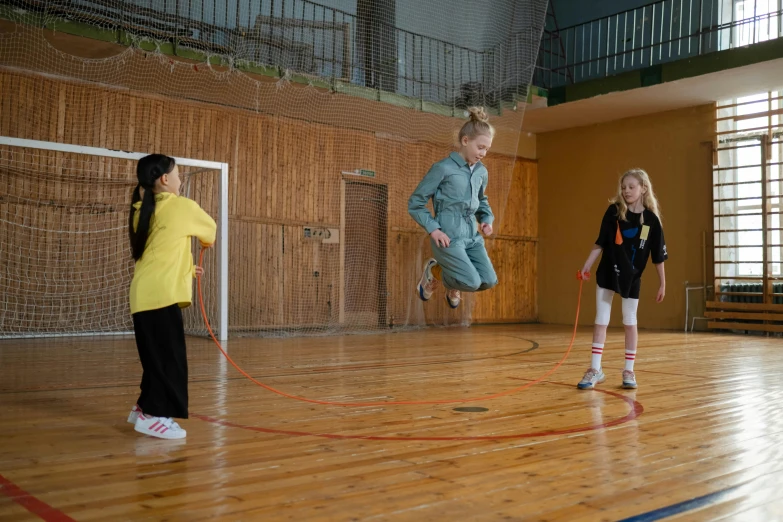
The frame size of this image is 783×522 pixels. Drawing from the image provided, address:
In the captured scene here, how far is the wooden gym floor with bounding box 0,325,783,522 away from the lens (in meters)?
2.03

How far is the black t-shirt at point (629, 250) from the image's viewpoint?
441 centimetres

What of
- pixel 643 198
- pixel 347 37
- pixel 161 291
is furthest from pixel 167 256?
pixel 347 37

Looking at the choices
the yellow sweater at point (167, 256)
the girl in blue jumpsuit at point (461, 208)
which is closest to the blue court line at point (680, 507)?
the yellow sweater at point (167, 256)

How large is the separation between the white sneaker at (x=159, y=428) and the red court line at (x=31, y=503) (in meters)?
0.72

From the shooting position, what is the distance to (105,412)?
357 centimetres

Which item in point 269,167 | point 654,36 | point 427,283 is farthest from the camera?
point 654,36

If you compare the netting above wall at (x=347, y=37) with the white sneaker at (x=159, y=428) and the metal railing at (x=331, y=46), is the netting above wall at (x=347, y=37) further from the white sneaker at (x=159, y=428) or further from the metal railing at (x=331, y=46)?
the white sneaker at (x=159, y=428)

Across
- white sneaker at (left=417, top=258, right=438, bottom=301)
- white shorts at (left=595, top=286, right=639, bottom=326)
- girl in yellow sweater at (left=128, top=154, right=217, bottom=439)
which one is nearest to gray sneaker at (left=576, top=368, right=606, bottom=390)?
white shorts at (left=595, top=286, right=639, bottom=326)

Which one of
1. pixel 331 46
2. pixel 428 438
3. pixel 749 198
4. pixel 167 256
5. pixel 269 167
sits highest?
pixel 331 46

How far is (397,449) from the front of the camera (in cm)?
278

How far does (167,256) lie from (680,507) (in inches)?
85.3

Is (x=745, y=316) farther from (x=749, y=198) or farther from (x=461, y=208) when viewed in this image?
(x=461, y=208)

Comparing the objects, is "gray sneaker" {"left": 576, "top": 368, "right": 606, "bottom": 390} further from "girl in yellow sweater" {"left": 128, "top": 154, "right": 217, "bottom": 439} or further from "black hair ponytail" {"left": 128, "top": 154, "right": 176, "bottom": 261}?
"black hair ponytail" {"left": 128, "top": 154, "right": 176, "bottom": 261}

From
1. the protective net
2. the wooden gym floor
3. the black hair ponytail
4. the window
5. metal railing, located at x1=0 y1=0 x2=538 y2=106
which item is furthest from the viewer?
the window
